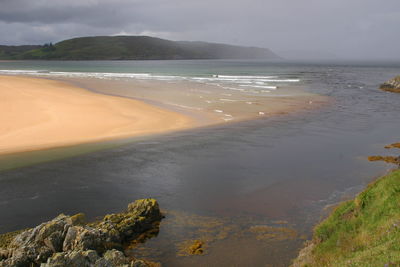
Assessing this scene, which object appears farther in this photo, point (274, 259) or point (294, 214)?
point (294, 214)

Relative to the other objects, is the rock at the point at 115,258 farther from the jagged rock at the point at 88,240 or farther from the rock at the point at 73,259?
the jagged rock at the point at 88,240

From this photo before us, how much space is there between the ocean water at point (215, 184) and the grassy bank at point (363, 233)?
3.90ft

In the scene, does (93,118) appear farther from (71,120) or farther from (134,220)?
(134,220)

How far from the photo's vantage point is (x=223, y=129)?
2836cm

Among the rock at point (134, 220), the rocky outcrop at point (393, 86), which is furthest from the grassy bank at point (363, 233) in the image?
the rocky outcrop at point (393, 86)

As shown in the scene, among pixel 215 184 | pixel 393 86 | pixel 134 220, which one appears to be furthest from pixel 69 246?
pixel 393 86

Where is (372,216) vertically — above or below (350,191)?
above

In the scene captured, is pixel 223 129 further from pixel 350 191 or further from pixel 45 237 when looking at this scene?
pixel 45 237

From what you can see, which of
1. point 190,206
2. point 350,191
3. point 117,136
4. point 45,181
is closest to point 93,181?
point 45,181

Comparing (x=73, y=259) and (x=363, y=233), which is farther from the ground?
(x=363, y=233)

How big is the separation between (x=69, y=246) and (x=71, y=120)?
73.5ft

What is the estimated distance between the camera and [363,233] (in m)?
9.08

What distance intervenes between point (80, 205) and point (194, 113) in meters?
21.9

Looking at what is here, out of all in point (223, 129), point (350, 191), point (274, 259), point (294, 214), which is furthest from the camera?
point (223, 129)
